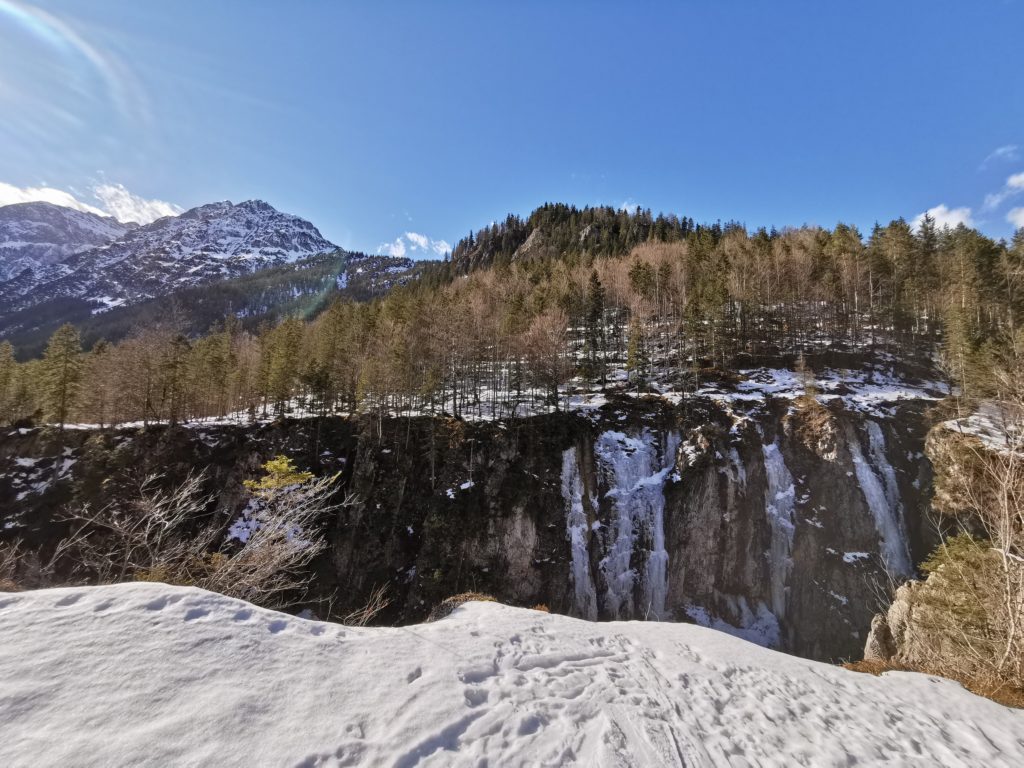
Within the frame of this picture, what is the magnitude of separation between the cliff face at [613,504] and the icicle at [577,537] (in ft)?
0.36

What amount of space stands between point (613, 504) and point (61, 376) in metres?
52.3

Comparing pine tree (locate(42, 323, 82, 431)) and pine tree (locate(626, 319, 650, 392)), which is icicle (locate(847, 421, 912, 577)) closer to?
pine tree (locate(626, 319, 650, 392))

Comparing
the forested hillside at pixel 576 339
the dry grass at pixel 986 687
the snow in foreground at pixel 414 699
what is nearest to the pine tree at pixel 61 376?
the forested hillside at pixel 576 339

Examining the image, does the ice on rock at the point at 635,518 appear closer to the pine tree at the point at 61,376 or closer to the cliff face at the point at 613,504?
the cliff face at the point at 613,504

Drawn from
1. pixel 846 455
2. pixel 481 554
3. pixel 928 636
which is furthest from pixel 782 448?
pixel 481 554

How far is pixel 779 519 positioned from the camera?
30438mm

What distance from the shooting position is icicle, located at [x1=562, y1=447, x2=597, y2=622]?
29281mm

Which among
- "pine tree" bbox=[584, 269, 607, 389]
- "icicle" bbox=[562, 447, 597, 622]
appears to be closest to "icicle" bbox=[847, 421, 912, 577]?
"icicle" bbox=[562, 447, 597, 622]

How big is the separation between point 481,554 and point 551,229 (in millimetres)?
104208

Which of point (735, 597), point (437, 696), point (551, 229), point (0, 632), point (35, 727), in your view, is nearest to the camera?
point (35, 727)

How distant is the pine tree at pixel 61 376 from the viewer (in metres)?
38.4

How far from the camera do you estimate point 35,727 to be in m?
3.51

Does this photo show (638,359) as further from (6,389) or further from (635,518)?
(6,389)

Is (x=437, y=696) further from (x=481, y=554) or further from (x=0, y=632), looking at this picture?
(x=481, y=554)
